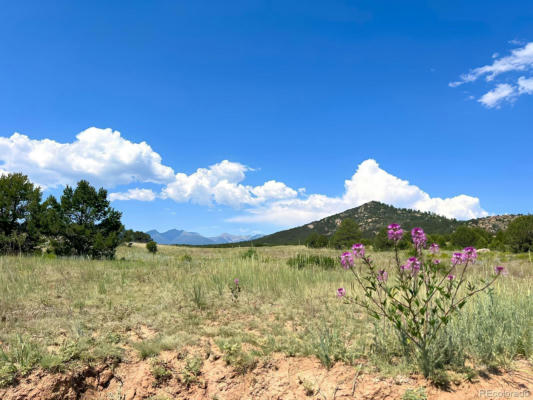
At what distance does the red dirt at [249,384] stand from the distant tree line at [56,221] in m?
14.8

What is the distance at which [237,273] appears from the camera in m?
8.45

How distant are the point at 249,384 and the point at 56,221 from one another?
56.8 ft

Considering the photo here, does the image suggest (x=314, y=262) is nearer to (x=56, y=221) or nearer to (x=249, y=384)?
(x=249, y=384)

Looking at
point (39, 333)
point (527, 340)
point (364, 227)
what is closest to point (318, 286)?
point (527, 340)

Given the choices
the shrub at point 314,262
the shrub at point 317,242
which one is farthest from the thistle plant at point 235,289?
the shrub at point 317,242

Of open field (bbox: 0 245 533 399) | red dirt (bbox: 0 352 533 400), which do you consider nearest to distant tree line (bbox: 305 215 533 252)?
open field (bbox: 0 245 533 399)

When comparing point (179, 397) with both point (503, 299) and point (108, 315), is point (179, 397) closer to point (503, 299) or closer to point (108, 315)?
point (108, 315)

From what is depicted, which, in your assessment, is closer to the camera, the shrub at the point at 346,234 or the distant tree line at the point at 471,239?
the distant tree line at the point at 471,239

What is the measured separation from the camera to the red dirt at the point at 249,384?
10.8ft

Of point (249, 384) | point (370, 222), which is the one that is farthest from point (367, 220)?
point (249, 384)

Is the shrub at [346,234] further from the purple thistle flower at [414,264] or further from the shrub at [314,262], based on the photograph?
the purple thistle flower at [414,264]

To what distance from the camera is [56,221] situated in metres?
16.6

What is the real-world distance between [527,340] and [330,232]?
372 ft

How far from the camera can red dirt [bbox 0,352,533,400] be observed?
329 centimetres
